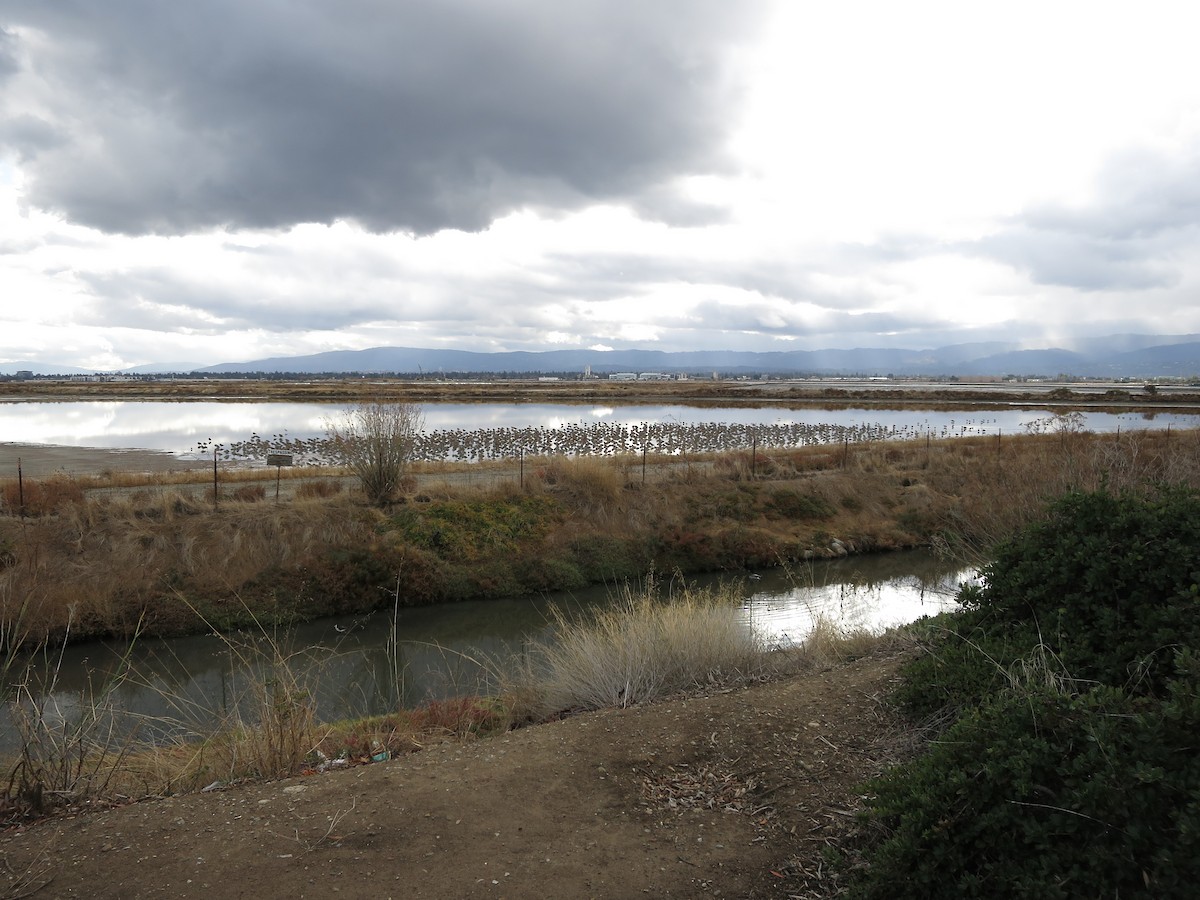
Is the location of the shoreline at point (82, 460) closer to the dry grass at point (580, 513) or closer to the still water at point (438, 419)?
the still water at point (438, 419)

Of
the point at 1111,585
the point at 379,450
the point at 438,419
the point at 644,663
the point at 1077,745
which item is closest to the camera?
the point at 1077,745

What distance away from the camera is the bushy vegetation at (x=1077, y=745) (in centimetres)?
285

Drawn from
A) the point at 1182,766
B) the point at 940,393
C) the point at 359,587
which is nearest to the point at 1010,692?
the point at 1182,766

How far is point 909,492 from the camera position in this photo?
81.6 feet

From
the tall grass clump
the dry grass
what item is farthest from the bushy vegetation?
the dry grass

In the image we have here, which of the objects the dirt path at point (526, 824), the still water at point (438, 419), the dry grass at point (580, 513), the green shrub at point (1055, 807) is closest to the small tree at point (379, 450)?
the dry grass at point (580, 513)

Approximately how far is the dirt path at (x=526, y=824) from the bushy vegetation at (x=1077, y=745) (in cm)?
81

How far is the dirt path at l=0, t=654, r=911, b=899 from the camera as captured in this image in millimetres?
4047

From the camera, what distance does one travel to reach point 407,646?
47.4ft

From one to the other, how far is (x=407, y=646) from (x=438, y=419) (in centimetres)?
3904

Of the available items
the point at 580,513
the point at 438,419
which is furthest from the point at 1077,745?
the point at 438,419

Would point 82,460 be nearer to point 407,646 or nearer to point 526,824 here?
point 407,646

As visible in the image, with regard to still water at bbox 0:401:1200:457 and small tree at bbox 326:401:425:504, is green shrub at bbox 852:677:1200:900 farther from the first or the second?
still water at bbox 0:401:1200:457

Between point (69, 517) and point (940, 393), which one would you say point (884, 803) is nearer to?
point (69, 517)
